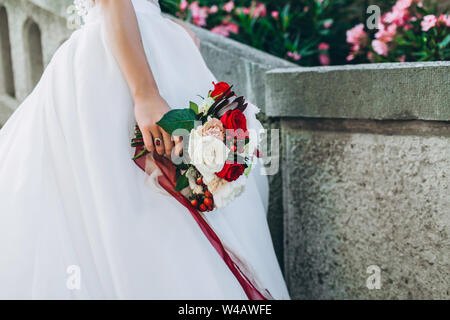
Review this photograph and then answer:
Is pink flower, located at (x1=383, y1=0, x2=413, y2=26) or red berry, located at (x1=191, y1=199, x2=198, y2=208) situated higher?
pink flower, located at (x1=383, y1=0, x2=413, y2=26)

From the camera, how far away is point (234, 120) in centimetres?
121

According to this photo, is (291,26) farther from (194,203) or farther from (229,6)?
(194,203)

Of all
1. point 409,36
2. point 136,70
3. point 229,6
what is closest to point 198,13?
point 229,6

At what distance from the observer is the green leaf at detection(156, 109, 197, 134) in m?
1.22

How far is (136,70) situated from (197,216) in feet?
1.59

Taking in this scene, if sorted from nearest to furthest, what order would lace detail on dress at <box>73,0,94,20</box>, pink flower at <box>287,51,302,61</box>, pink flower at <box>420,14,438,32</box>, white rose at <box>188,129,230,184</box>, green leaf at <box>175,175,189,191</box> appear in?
white rose at <box>188,129,230,184</box> < green leaf at <box>175,175,189,191</box> < lace detail on dress at <box>73,0,94,20</box> < pink flower at <box>420,14,438,32</box> < pink flower at <box>287,51,302,61</box>

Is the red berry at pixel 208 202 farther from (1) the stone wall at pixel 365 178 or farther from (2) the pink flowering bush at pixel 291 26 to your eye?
(2) the pink flowering bush at pixel 291 26

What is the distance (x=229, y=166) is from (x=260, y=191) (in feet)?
2.64

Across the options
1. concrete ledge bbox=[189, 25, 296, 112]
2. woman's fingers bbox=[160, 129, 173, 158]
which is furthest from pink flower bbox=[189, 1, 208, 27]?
woman's fingers bbox=[160, 129, 173, 158]

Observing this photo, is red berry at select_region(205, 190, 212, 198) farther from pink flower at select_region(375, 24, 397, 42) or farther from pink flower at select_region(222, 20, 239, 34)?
pink flower at select_region(222, 20, 239, 34)

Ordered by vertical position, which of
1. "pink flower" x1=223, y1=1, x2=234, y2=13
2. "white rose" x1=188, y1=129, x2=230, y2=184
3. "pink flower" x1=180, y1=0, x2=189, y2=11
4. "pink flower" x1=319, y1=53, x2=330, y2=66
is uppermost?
"pink flower" x1=180, y1=0, x2=189, y2=11

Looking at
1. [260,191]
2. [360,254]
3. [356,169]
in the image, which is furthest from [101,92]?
[360,254]

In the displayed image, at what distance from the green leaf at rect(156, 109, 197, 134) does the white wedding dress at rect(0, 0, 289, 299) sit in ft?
0.62
